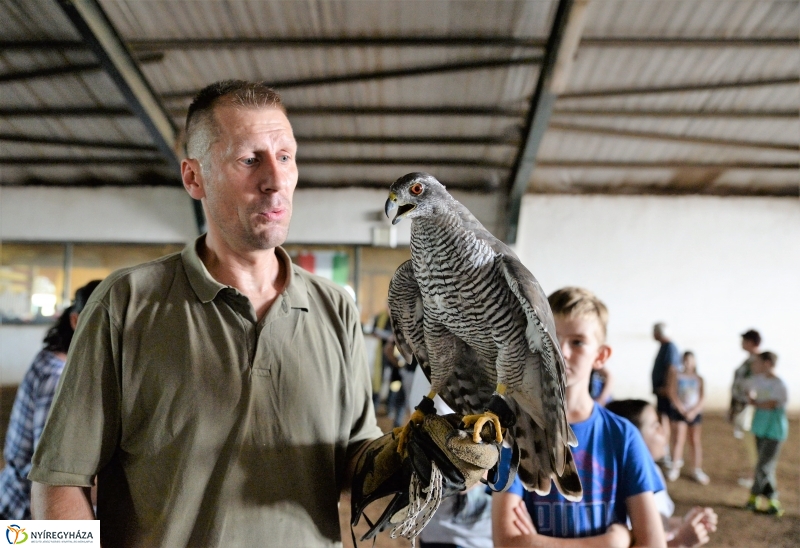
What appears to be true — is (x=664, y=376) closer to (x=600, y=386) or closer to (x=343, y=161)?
(x=600, y=386)

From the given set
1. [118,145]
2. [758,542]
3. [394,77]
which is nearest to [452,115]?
[394,77]

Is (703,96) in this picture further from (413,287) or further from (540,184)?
(413,287)

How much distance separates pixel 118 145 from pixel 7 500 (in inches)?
222

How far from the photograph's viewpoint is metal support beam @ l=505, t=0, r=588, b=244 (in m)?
4.64

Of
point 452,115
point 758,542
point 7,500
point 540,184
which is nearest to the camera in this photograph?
point 7,500

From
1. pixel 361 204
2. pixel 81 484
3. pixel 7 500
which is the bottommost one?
pixel 7 500

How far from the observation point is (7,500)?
6.15 ft

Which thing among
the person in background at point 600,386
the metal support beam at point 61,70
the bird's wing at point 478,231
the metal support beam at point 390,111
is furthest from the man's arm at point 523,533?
the metal support beam at point 61,70

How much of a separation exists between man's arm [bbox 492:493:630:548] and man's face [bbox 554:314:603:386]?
418 mm

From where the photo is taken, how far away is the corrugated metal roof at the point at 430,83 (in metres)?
4.67

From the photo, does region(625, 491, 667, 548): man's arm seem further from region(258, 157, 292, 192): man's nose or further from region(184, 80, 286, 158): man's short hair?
region(184, 80, 286, 158): man's short hair

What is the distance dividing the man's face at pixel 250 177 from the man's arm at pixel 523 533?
103cm

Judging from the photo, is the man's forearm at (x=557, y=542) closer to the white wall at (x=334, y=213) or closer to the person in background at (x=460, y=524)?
the person in background at (x=460, y=524)

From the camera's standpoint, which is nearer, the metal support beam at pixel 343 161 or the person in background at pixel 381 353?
the person in background at pixel 381 353
